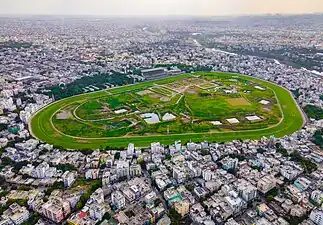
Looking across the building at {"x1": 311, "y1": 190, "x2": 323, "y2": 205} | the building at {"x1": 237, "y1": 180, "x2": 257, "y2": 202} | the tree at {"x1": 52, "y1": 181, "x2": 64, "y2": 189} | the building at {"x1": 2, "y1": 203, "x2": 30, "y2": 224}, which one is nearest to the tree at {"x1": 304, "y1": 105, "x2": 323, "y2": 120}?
the building at {"x1": 311, "y1": 190, "x2": 323, "y2": 205}

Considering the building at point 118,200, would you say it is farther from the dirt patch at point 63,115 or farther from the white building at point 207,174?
the dirt patch at point 63,115

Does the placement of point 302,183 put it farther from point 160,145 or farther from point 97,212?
point 97,212

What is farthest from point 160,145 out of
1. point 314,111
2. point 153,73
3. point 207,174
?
point 153,73

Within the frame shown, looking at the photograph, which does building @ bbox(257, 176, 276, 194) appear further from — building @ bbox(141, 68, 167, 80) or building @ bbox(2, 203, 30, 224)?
building @ bbox(141, 68, 167, 80)

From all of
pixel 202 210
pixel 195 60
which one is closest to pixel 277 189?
pixel 202 210

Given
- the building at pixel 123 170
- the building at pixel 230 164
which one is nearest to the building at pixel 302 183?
the building at pixel 230 164
